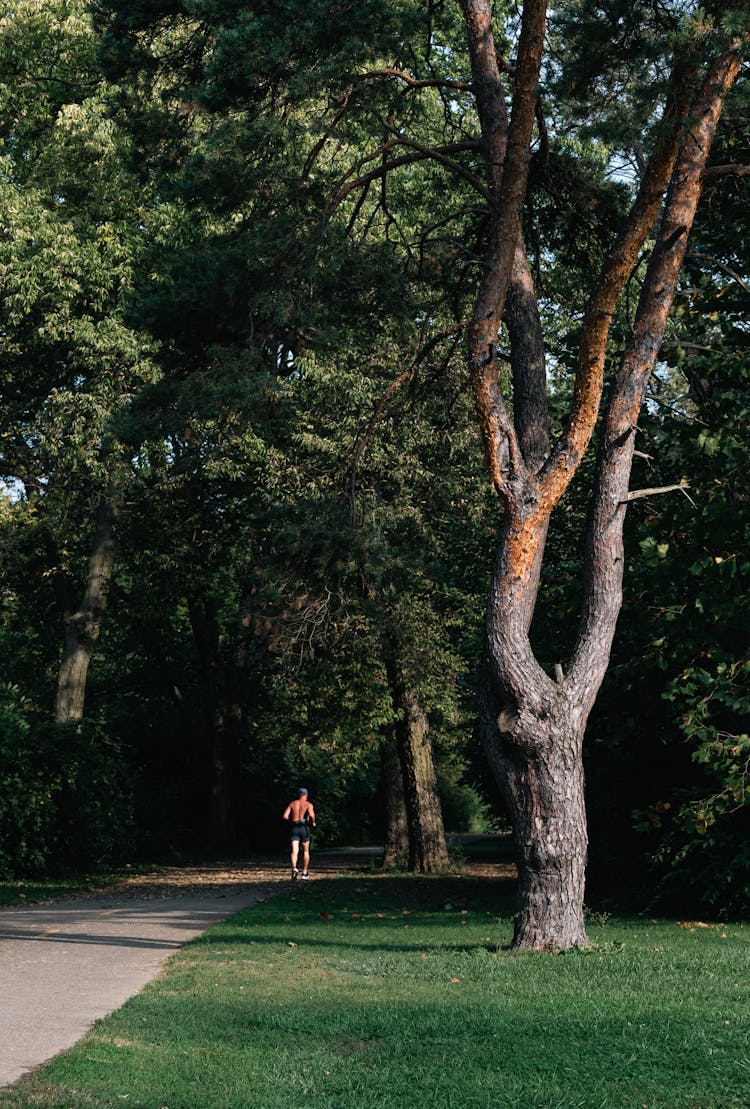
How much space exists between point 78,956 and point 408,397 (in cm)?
736

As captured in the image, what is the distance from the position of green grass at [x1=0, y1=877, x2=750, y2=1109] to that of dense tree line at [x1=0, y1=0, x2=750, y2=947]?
1.54m

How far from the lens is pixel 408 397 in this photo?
47.5ft

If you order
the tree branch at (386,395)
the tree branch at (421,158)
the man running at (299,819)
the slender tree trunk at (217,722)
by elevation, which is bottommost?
the man running at (299,819)

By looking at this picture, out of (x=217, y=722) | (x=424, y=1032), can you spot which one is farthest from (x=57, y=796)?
(x=424, y=1032)

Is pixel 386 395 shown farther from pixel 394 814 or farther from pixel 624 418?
pixel 394 814

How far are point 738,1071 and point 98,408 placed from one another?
1824 centimetres

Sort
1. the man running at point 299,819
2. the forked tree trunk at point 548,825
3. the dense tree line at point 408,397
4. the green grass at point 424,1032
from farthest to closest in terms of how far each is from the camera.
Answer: the man running at point 299,819, the dense tree line at point 408,397, the forked tree trunk at point 548,825, the green grass at point 424,1032

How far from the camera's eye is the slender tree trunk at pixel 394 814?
87.0ft

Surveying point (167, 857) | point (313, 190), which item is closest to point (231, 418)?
point (313, 190)

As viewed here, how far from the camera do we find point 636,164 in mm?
15602

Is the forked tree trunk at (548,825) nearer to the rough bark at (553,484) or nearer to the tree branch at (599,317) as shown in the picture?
the rough bark at (553,484)

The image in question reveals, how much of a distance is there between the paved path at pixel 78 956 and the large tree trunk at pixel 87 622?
683cm

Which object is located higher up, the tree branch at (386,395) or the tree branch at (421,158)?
the tree branch at (421,158)

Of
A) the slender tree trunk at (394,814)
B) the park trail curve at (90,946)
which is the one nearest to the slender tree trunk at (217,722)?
the slender tree trunk at (394,814)
